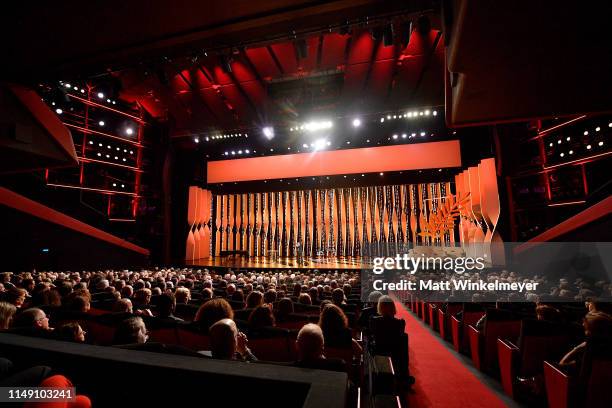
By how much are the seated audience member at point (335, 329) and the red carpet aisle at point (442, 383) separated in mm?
1275

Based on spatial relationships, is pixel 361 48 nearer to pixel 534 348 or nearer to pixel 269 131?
pixel 269 131

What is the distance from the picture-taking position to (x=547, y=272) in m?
10.9

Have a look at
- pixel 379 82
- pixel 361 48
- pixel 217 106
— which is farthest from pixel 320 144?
pixel 361 48

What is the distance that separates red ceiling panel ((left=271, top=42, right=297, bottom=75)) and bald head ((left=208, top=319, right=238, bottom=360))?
32.3ft

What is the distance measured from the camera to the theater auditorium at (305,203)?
1.94 m

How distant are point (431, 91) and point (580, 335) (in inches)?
408

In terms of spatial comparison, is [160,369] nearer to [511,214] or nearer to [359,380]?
[359,380]

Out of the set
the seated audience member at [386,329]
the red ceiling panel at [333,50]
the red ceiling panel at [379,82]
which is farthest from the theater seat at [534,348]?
the red ceiling panel at [379,82]

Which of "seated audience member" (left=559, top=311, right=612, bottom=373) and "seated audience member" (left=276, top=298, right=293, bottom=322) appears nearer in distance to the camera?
"seated audience member" (left=559, top=311, right=612, bottom=373)

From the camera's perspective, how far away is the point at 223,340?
6.29 feet

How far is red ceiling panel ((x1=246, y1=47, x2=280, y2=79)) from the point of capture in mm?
10531

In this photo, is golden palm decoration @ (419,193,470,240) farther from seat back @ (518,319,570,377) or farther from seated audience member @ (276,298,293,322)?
seated audience member @ (276,298,293,322)

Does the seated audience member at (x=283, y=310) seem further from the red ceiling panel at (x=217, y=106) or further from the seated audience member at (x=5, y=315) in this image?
the red ceiling panel at (x=217, y=106)

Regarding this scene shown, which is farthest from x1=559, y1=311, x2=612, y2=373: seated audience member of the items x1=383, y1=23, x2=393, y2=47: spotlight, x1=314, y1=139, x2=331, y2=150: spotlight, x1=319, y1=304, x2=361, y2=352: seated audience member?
x1=314, y1=139, x2=331, y2=150: spotlight
